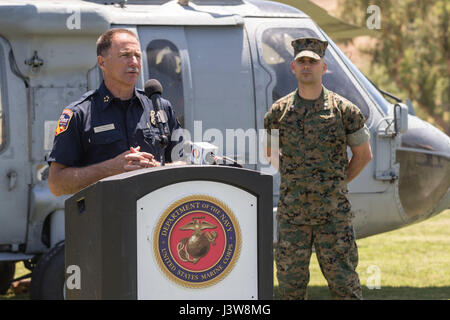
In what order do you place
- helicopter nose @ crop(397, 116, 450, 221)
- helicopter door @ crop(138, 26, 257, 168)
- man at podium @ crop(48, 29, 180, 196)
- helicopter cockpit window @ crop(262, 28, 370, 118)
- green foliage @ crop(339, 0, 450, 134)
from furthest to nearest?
green foliage @ crop(339, 0, 450, 134) → helicopter nose @ crop(397, 116, 450, 221) → helicopter cockpit window @ crop(262, 28, 370, 118) → helicopter door @ crop(138, 26, 257, 168) → man at podium @ crop(48, 29, 180, 196)

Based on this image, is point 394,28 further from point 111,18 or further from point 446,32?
point 111,18

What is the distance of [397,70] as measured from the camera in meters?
33.5

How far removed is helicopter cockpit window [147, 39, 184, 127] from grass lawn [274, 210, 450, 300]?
6.24ft

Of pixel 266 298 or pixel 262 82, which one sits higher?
pixel 262 82

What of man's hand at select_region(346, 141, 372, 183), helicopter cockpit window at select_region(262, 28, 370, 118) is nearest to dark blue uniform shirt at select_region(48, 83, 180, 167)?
man's hand at select_region(346, 141, 372, 183)

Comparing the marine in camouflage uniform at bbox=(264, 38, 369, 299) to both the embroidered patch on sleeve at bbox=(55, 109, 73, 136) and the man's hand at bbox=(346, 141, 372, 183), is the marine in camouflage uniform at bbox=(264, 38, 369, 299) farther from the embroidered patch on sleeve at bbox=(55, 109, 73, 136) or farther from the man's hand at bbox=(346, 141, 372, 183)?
the embroidered patch on sleeve at bbox=(55, 109, 73, 136)

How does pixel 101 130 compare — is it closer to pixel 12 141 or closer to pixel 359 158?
pixel 359 158

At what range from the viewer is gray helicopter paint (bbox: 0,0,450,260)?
6574 mm

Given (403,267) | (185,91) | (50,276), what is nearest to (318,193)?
(185,91)

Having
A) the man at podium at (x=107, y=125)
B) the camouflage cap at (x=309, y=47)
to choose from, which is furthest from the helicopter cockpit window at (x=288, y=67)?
the man at podium at (x=107, y=125)

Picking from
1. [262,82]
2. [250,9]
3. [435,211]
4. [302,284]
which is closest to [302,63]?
[302,284]

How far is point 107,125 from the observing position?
373 centimetres

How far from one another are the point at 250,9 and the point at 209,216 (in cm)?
459

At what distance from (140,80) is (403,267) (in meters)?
4.18
